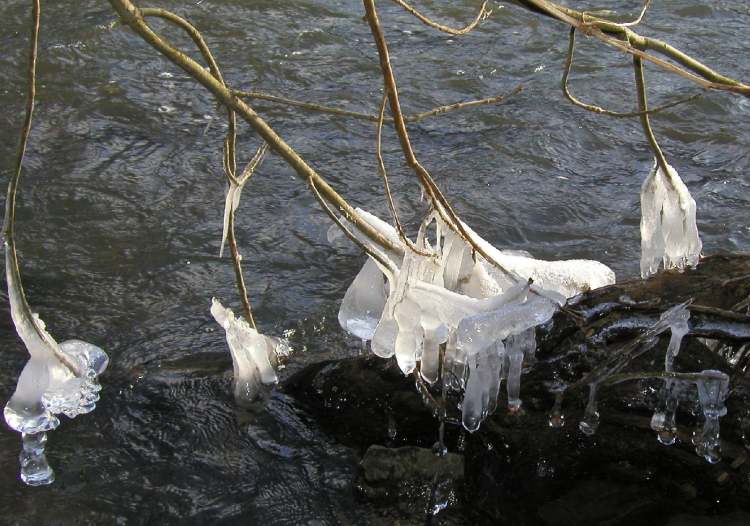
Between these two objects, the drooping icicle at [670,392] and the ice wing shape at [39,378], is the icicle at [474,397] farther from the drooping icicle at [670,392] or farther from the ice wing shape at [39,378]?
the ice wing shape at [39,378]

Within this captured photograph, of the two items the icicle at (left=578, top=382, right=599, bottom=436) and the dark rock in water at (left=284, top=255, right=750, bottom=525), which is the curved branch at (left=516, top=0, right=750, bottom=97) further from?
the icicle at (left=578, top=382, right=599, bottom=436)

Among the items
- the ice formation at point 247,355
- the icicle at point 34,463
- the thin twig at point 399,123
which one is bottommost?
the icicle at point 34,463

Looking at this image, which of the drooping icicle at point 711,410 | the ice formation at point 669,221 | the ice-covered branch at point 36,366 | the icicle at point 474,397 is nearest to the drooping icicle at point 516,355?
the icicle at point 474,397

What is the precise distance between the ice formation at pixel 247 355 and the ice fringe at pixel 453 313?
39cm

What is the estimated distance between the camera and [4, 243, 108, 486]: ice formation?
2496 millimetres

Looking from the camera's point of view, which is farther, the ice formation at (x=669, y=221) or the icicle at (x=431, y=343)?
the ice formation at (x=669, y=221)

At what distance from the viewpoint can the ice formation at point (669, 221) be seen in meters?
3.06

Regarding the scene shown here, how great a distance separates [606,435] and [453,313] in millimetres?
674

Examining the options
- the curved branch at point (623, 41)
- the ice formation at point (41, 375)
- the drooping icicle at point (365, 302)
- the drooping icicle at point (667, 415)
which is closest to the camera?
the curved branch at point (623, 41)

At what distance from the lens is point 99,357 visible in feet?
10.2

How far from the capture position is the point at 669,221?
309 centimetres

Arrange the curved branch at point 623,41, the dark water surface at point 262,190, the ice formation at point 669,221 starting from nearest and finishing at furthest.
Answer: the curved branch at point 623,41
the ice formation at point 669,221
the dark water surface at point 262,190

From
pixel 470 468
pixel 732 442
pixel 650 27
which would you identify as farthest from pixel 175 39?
pixel 732 442

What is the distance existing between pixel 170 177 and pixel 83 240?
2.36 ft
